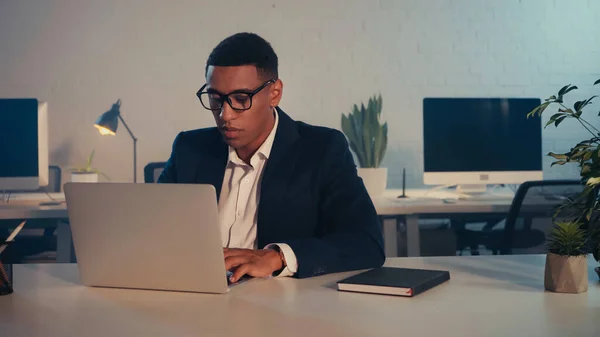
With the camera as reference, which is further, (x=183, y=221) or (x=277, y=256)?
(x=277, y=256)

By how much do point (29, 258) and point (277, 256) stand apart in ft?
8.57

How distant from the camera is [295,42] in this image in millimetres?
4656

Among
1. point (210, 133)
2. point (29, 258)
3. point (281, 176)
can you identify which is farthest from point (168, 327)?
point (29, 258)

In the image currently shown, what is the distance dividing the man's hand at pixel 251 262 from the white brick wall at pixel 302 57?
3231 millimetres

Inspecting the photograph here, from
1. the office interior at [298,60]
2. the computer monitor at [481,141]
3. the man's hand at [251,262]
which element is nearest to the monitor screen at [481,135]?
the computer monitor at [481,141]

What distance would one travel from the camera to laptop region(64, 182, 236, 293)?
1277mm

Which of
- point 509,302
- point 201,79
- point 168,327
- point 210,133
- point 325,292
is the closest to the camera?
point 168,327

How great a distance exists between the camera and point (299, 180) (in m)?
1.87

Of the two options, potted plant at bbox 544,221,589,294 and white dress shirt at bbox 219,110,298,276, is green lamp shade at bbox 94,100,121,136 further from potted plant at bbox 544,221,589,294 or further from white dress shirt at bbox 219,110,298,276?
potted plant at bbox 544,221,589,294

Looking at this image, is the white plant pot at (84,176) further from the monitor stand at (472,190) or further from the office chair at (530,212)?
the office chair at (530,212)

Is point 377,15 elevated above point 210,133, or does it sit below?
above

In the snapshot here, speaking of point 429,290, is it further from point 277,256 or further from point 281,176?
point 281,176

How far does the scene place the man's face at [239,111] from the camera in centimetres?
173

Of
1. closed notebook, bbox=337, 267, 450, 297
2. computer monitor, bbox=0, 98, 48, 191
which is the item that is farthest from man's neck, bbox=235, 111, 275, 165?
computer monitor, bbox=0, 98, 48, 191
